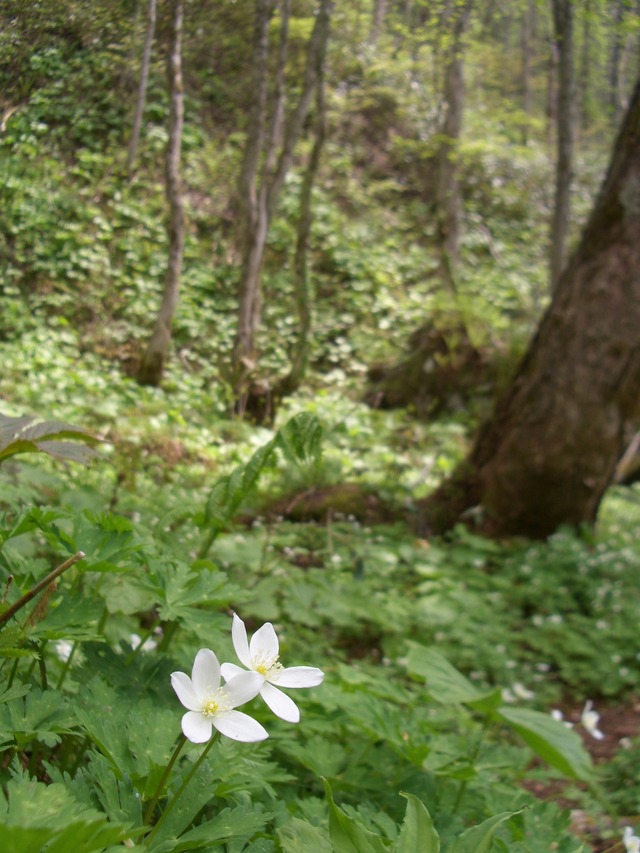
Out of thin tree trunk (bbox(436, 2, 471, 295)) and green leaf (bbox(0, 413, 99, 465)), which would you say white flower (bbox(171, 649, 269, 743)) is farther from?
thin tree trunk (bbox(436, 2, 471, 295))

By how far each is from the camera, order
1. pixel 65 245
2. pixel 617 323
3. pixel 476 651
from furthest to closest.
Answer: pixel 617 323 → pixel 476 651 → pixel 65 245

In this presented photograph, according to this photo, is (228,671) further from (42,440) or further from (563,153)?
(563,153)

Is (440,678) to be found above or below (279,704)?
below

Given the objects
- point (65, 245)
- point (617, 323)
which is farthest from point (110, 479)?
point (617, 323)

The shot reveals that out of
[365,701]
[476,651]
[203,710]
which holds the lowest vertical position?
[476,651]

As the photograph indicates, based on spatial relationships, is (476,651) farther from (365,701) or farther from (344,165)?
(344,165)

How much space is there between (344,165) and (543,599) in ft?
18.1

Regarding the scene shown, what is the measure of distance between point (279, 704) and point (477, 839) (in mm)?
284

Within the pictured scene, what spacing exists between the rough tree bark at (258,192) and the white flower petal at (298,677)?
12.7 ft

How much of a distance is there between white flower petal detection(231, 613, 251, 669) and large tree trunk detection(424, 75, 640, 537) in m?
3.71

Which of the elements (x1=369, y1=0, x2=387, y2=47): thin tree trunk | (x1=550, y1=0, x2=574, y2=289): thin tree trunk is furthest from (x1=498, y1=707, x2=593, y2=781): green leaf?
(x1=550, y1=0, x2=574, y2=289): thin tree trunk

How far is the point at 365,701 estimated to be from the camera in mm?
1451

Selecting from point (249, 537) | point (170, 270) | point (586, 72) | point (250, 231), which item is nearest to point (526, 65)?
point (586, 72)

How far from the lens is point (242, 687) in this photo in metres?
0.72
